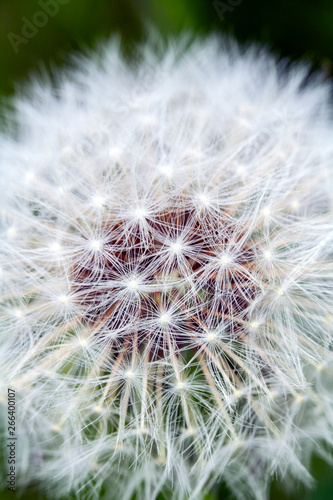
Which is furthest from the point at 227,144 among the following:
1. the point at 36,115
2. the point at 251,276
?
the point at 36,115

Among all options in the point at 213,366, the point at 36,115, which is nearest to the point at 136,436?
the point at 213,366

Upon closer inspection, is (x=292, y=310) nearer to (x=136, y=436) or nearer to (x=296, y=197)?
→ (x=296, y=197)

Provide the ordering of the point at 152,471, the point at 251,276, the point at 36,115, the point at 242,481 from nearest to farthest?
the point at 251,276, the point at 152,471, the point at 242,481, the point at 36,115

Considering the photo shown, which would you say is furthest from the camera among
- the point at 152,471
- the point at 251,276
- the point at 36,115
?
the point at 36,115

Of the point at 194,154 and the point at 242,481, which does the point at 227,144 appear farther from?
the point at 242,481

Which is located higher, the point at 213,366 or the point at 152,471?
the point at 213,366

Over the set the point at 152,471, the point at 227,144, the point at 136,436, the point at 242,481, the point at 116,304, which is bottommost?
A: the point at 242,481

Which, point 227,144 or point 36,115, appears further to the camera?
point 36,115
